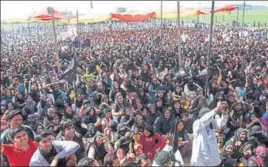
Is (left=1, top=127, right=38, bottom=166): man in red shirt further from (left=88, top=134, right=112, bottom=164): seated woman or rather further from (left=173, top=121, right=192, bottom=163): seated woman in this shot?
(left=173, top=121, right=192, bottom=163): seated woman

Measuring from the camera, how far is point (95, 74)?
11.7 m

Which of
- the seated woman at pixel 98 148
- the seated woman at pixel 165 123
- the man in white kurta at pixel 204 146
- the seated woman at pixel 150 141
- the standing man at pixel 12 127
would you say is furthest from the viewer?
the seated woman at pixel 165 123

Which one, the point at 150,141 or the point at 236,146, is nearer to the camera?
the point at 236,146

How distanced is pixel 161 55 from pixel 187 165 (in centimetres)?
1059

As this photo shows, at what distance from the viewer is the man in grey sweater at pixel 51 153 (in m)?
3.39

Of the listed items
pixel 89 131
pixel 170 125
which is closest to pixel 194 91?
pixel 170 125

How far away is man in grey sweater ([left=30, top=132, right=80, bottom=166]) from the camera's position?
339 centimetres

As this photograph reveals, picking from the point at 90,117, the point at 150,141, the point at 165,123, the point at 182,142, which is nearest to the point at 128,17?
the point at 90,117

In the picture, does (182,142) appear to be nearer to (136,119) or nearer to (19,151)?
(136,119)

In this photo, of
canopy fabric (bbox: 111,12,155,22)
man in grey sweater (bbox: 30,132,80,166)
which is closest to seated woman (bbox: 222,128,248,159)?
man in grey sweater (bbox: 30,132,80,166)

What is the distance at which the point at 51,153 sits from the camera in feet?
11.5

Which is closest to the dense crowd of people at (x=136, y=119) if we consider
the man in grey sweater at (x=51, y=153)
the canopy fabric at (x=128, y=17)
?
the man in grey sweater at (x=51, y=153)

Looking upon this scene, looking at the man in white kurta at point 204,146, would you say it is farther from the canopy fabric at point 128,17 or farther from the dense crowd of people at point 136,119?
the canopy fabric at point 128,17

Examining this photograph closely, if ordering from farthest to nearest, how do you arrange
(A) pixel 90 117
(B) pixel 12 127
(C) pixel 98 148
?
1. (A) pixel 90 117
2. (C) pixel 98 148
3. (B) pixel 12 127
